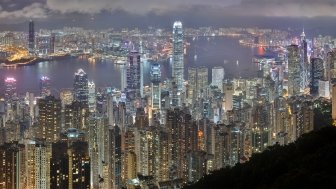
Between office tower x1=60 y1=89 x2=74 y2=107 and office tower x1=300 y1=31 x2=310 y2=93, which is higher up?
office tower x1=300 y1=31 x2=310 y2=93

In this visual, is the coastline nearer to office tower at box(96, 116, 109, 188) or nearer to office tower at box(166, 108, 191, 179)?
office tower at box(96, 116, 109, 188)

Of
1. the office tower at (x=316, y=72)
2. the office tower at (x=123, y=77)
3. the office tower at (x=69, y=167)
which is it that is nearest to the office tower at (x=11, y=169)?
the office tower at (x=69, y=167)

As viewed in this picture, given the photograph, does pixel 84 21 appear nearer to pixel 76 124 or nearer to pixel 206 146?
pixel 76 124

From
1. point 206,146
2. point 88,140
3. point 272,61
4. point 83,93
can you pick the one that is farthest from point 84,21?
point 272,61

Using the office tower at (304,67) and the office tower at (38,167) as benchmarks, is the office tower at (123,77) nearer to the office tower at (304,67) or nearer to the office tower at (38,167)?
the office tower at (304,67)

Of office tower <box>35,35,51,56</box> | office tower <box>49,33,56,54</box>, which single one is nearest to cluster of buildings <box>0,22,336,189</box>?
office tower <box>35,35,51,56</box>
